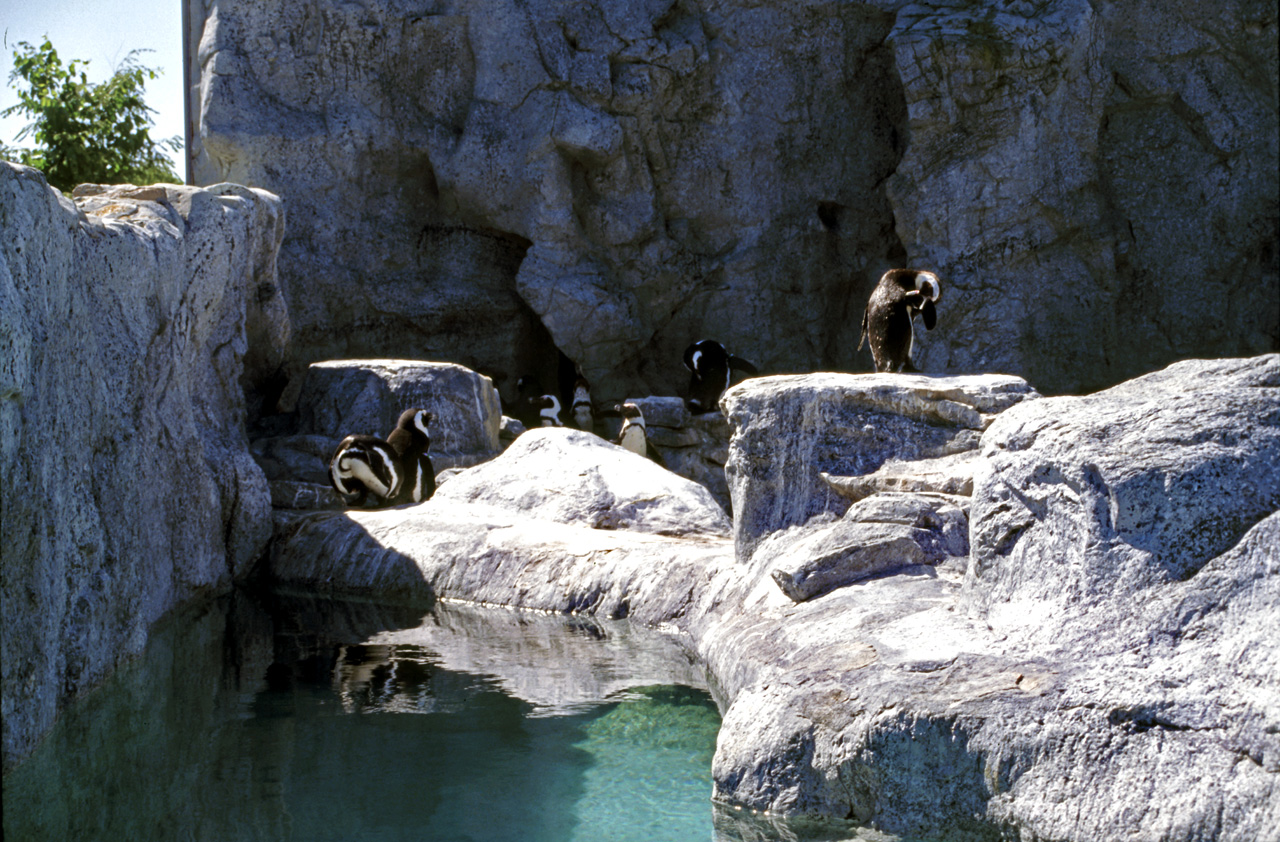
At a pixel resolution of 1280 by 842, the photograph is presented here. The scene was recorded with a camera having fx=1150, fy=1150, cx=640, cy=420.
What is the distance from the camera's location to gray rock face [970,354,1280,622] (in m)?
3.08

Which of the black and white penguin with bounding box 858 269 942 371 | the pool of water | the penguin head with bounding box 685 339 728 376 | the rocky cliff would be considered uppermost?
the rocky cliff

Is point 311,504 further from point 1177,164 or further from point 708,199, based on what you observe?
point 1177,164

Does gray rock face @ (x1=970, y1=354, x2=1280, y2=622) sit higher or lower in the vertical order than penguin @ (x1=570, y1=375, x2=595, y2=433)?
higher

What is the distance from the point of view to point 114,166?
552 inches

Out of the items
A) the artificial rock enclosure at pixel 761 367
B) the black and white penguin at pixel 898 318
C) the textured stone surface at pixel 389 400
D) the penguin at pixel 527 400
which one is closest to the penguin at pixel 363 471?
the artificial rock enclosure at pixel 761 367

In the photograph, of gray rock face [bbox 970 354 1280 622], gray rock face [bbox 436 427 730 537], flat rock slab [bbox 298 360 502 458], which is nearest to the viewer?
gray rock face [bbox 970 354 1280 622]

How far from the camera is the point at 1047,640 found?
10.7 feet

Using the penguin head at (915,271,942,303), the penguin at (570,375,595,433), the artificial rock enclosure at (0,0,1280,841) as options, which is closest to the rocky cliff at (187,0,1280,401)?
the artificial rock enclosure at (0,0,1280,841)

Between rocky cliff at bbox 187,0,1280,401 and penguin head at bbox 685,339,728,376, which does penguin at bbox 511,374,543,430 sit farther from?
penguin head at bbox 685,339,728,376

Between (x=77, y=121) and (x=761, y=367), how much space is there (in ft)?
29.5

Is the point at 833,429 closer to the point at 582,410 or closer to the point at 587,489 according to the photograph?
the point at 587,489

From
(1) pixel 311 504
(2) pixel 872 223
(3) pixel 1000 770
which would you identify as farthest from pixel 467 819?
(2) pixel 872 223

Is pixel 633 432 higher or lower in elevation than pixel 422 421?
lower

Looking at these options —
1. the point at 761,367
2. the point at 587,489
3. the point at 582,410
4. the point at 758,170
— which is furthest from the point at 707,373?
the point at 587,489
